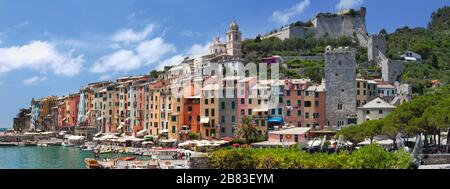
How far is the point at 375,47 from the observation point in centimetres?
3547

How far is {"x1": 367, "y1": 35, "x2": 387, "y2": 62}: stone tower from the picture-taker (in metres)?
35.3

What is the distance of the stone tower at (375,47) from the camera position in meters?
35.3

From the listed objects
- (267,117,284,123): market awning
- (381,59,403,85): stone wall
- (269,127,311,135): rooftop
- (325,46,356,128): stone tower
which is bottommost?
(269,127,311,135): rooftop

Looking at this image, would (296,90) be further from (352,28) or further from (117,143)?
(352,28)

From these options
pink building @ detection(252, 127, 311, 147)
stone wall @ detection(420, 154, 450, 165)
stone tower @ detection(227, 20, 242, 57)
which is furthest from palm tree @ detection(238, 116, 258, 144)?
stone tower @ detection(227, 20, 242, 57)

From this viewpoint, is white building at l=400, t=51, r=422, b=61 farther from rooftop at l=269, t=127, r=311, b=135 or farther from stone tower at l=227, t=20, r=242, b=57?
rooftop at l=269, t=127, r=311, b=135

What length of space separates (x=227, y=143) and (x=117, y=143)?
8.21 m

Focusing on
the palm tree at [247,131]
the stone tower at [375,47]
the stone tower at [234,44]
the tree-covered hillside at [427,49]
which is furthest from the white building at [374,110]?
the stone tower at [375,47]

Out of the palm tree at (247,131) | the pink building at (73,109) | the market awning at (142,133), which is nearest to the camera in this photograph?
the palm tree at (247,131)

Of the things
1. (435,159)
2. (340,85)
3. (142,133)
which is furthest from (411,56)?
(435,159)

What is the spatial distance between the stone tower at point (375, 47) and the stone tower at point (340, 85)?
13.0 metres

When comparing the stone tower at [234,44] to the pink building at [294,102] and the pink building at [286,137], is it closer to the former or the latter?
the pink building at [294,102]

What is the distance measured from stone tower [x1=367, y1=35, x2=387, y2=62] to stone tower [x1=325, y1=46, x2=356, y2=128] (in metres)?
13.0
